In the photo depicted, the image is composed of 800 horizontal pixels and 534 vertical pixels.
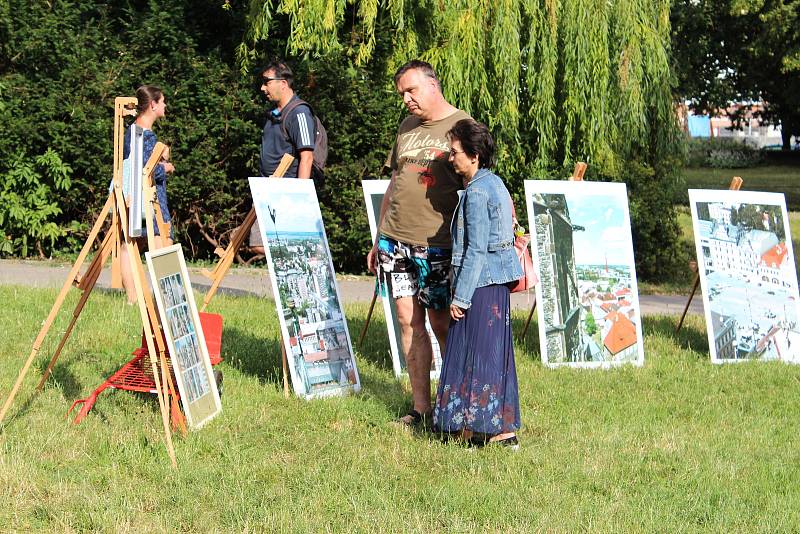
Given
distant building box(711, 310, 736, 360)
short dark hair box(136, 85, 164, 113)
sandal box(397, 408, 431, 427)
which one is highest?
short dark hair box(136, 85, 164, 113)

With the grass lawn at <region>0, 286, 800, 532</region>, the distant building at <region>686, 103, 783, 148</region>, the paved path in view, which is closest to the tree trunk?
the distant building at <region>686, 103, 783, 148</region>

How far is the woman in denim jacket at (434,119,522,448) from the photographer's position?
5703 millimetres

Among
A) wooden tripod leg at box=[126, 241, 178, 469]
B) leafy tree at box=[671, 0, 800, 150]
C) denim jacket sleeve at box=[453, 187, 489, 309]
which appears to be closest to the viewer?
wooden tripod leg at box=[126, 241, 178, 469]

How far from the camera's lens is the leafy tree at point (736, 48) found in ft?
91.1

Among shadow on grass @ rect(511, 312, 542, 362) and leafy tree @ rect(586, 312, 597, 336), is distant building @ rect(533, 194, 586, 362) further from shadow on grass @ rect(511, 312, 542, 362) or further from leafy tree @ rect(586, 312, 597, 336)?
shadow on grass @ rect(511, 312, 542, 362)

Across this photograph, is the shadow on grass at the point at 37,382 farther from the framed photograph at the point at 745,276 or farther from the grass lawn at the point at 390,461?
the framed photograph at the point at 745,276

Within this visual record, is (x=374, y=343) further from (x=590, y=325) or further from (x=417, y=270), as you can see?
(x=417, y=270)

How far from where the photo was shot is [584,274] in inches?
335

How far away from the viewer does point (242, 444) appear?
19.2ft

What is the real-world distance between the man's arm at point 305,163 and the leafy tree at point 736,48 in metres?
18.8

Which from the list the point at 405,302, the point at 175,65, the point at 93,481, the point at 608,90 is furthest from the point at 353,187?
the point at 93,481

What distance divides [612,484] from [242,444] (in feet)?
6.61

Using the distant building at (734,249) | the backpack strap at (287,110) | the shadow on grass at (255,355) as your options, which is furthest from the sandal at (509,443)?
the distant building at (734,249)

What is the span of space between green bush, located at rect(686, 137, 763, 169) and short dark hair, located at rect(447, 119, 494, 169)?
44.0m
